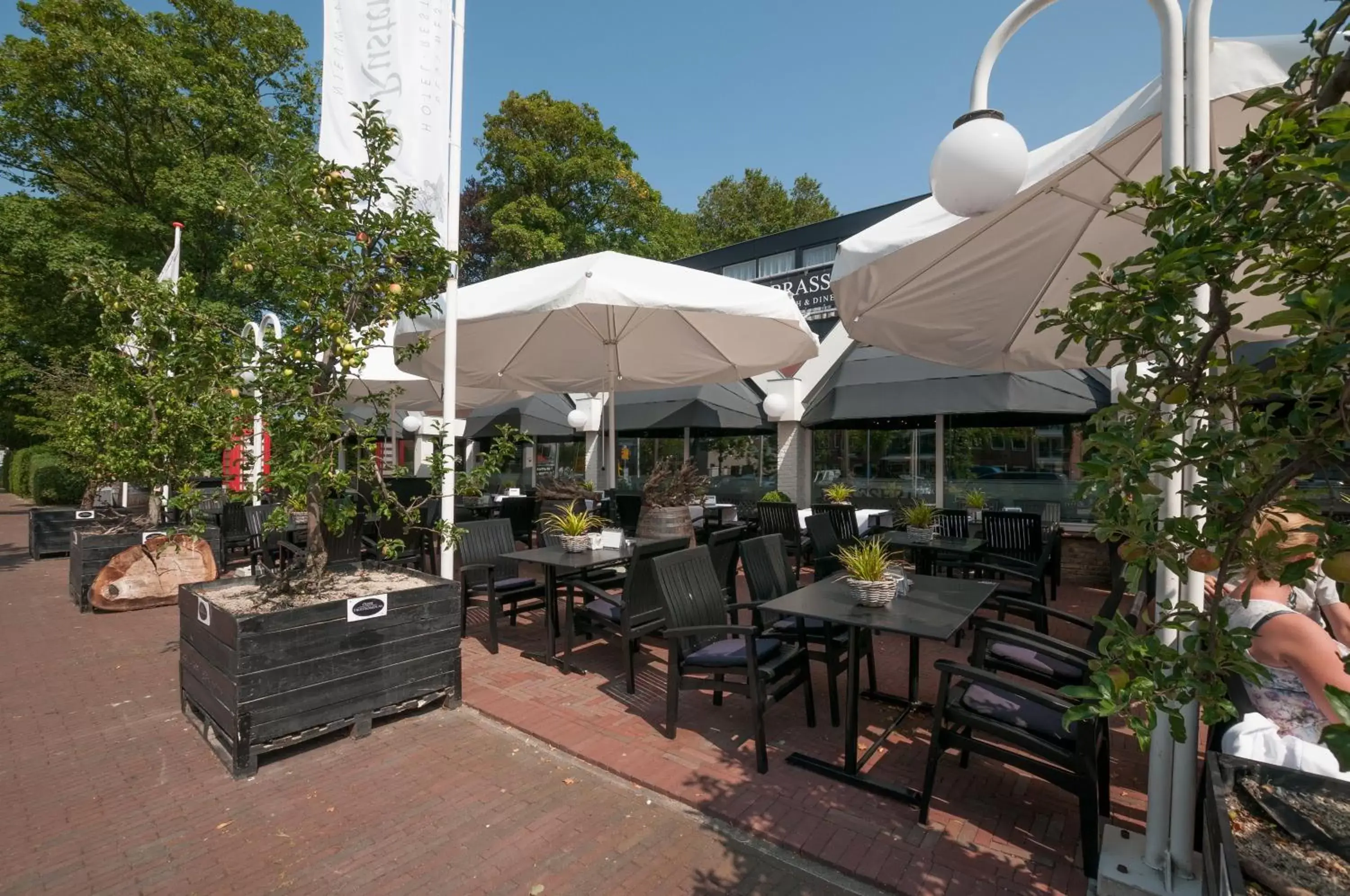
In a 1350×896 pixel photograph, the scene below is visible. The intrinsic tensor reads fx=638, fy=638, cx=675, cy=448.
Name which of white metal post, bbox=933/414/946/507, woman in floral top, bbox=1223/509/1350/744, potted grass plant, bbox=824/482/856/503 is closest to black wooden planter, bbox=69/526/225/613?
woman in floral top, bbox=1223/509/1350/744

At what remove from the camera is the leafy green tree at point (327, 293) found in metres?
3.38

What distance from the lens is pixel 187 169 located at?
14.6 meters

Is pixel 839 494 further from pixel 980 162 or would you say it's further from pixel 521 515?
pixel 980 162

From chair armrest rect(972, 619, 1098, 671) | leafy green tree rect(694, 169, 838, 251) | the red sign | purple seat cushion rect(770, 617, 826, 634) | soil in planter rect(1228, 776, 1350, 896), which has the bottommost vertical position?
purple seat cushion rect(770, 617, 826, 634)

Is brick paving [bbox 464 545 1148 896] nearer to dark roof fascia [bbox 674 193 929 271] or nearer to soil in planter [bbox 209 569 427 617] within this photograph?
soil in planter [bbox 209 569 427 617]

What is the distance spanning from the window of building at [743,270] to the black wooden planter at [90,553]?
41.3 ft

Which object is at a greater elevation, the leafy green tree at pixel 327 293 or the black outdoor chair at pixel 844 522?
the leafy green tree at pixel 327 293

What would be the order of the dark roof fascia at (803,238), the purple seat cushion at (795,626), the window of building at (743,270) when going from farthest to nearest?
the window of building at (743,270), the dark roof fascia at (803,238), the purple seat cushion at (795,626)

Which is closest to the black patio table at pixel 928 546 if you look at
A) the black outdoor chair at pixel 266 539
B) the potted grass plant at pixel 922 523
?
the potted grass plant at pixel 922 523

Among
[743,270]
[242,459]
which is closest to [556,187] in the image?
[743,270]

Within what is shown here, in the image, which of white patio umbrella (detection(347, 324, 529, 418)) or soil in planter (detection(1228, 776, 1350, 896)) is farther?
white patio umbrella (detection(347, 324, 529, 418))

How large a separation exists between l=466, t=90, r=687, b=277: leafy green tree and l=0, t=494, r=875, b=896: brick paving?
19247 mm

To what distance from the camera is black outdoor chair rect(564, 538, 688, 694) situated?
393 cm

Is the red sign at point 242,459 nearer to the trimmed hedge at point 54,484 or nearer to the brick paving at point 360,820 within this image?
the brick paving at point 360,820
